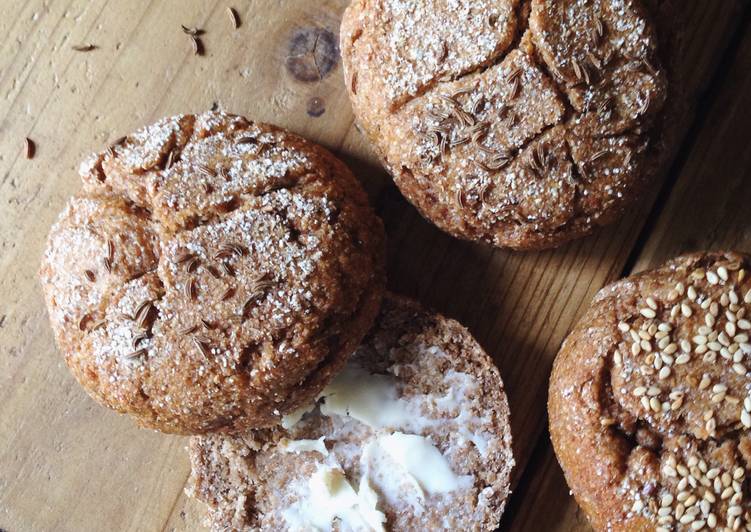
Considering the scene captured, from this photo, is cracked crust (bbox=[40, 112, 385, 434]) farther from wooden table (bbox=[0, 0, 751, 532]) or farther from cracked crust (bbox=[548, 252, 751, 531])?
cracked crust (bbox=[548, 252, 751, 531])

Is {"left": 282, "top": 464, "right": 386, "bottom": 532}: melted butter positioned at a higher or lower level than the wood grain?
lower

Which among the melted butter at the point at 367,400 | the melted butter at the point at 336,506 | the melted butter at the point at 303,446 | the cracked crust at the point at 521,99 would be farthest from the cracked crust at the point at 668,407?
the melted butter at the point at 303,446

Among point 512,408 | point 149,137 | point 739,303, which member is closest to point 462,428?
point 512,408

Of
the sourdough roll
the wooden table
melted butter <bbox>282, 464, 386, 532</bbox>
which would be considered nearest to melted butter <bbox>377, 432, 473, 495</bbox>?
the sourdough roll

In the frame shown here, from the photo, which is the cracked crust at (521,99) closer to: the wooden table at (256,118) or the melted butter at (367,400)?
the wooden table at (256,118)

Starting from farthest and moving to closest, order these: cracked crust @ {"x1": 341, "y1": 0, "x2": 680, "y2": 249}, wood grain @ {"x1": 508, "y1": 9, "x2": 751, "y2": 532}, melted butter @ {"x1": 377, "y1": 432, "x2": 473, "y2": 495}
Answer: wood grain @ {"x1": 508, "y1": 9, "x2": 751, "y2": 532} → melted butter @ {"x1": 377, "y1": 432, "x2": 473, "y2": 495} → cracked crust @ {"x1": 341, "y1": 0, "x2": 680, "y2": 249}

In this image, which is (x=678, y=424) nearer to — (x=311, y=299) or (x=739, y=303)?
(x=739, y=303)
